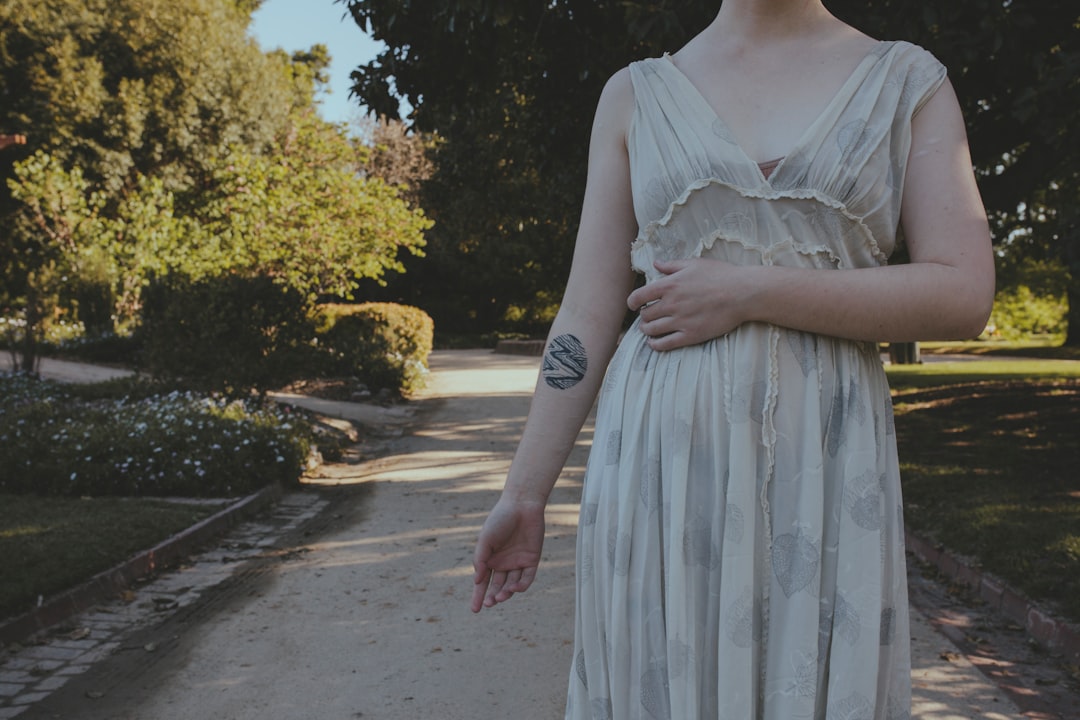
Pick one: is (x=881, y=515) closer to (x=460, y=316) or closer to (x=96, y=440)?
(x=96, y=440)

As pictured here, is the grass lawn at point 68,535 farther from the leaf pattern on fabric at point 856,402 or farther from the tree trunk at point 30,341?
the tree trunk at point 30,341

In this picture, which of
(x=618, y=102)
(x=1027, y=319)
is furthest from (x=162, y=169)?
(x=1027, y=319)

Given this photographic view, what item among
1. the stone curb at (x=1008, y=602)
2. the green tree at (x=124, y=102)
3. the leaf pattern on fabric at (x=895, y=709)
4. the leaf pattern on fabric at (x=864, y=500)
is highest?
the green tree at (x=124, y=102)

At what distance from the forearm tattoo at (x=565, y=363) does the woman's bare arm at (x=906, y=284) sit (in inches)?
8.1

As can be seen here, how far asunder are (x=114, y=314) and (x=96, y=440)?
1325 cm

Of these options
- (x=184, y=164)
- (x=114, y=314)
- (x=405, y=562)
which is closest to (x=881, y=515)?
(x=405, y=562)

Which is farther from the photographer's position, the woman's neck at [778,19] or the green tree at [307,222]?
the green tree at [307,222]

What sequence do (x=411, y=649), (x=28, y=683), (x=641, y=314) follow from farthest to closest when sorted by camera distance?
(x=411, y=649), (x=28, y=683), (x=641, y=314)

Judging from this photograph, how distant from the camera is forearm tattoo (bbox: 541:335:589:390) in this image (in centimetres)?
167

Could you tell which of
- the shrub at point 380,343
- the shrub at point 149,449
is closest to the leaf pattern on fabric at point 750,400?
the shrub at point 149,449

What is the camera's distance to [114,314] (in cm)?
2078

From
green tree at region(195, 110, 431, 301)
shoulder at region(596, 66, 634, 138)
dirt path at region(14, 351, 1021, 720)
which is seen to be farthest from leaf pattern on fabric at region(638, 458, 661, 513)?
green tree at region(195, 110, 431, 301)

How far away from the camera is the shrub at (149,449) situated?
320 inches

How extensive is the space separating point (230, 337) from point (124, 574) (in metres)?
6.23
